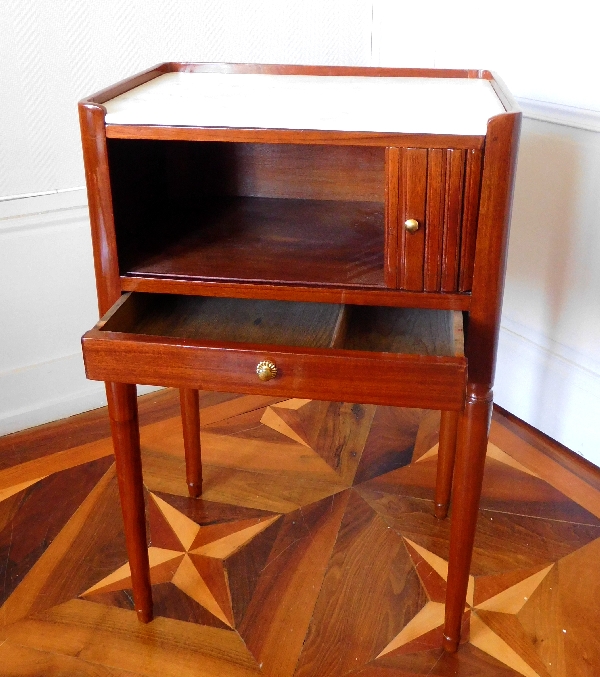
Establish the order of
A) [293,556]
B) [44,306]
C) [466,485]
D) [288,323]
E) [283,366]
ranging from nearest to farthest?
[283,366], [466,485], [288,323], [293,556], [44,306]

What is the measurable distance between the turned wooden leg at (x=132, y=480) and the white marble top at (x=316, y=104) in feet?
1.22

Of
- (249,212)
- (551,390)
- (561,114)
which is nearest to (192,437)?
(249,212)

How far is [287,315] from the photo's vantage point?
3.91 ft

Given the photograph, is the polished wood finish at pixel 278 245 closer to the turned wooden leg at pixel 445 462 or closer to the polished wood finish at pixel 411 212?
the polished wood finish at pixel 411 212

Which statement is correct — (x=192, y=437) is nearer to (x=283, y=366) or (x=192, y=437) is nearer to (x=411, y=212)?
(x=283, y=366)

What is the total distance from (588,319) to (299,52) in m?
0.90

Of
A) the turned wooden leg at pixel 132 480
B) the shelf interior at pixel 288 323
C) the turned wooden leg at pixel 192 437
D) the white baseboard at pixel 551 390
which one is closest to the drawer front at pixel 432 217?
the shelf interior at pixel 288 323

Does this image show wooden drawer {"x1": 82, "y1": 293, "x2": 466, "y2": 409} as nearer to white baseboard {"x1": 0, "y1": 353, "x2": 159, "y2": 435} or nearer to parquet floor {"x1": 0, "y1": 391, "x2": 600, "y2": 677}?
parquet floor {"x1": 0, "y1": 391, "x2": 600, "y2": 677}

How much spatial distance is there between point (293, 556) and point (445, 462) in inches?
13.1

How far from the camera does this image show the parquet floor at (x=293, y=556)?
114cm

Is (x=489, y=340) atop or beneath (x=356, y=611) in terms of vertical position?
atop

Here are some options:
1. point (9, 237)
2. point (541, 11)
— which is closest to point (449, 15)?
point (541, 11)

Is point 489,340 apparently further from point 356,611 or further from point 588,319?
point 588,319

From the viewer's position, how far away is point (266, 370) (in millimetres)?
903
